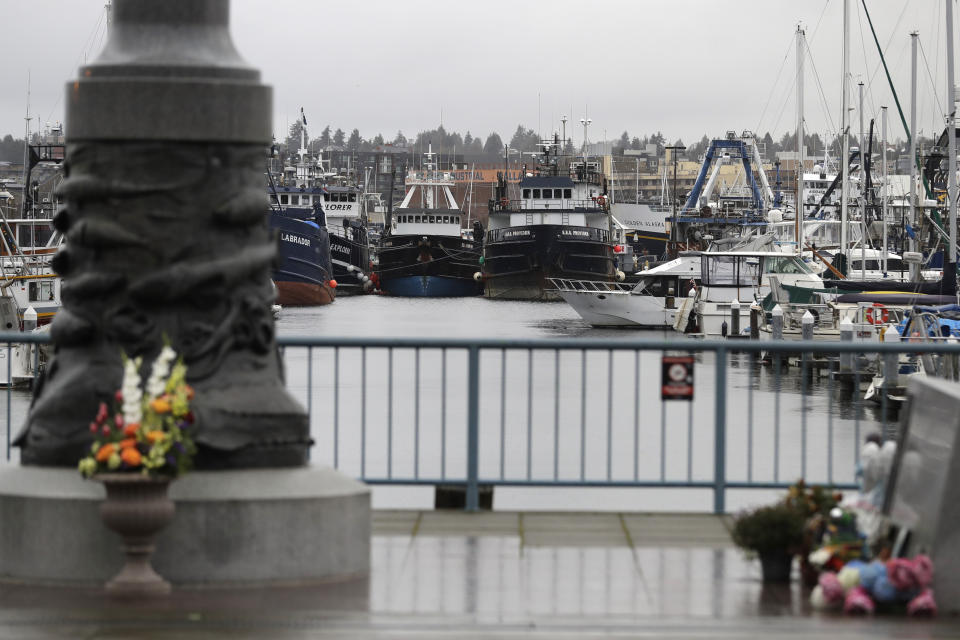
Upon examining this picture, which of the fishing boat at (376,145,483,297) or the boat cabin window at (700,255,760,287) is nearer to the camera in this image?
the boat cabin window at (700,255,760,287)

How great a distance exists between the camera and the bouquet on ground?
7.58 meters

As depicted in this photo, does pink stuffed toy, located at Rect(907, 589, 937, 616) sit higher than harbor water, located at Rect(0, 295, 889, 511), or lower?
higher

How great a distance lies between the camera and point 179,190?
816cm

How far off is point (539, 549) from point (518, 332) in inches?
2196

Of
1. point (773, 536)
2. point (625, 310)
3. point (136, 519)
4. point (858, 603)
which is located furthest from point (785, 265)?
point (136, 519)

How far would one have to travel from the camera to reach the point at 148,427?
25.2 feet

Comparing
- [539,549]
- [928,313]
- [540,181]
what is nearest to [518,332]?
[928,313]

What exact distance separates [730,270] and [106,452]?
52.5 m

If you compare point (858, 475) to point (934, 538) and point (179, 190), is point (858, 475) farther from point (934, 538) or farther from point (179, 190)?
point (179, 190)

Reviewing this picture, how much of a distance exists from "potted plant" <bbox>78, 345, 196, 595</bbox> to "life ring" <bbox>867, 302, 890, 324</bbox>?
34433mm

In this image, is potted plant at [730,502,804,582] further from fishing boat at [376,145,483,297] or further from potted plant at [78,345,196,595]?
fishing boat at [376,145,483,297]

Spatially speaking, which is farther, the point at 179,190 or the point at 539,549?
the point at 539,549

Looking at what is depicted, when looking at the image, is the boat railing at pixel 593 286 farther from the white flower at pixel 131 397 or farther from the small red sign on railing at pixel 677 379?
the white flower at pixel 131 397

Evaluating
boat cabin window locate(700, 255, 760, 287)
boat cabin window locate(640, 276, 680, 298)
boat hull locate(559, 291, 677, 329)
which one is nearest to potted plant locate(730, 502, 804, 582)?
boat cabin window locate(700, 255, 760, 287)
